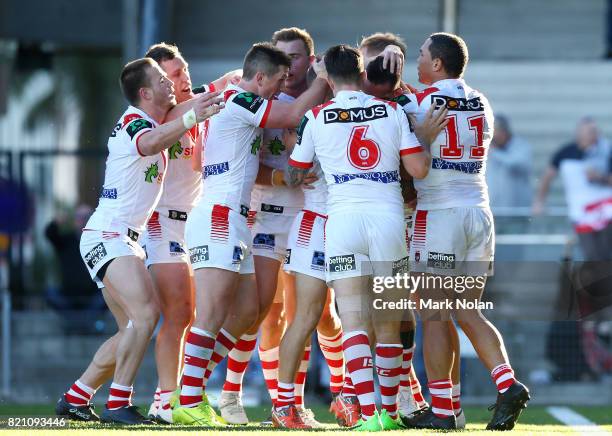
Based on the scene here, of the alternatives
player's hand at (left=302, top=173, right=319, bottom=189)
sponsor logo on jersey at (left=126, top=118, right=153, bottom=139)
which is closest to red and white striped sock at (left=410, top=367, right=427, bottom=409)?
player's hand at (left=302, top=173, right=319, bottom=189)

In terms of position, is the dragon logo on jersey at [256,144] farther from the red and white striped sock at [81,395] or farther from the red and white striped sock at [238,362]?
the red and white striped sock at [81,395]

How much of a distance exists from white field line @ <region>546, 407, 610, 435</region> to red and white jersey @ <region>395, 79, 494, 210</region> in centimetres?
182

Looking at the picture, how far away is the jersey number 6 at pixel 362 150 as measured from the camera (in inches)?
334

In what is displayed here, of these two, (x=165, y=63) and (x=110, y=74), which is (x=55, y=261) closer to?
(x=110, y=74)

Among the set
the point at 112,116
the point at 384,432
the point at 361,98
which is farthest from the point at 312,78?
the point at 112,116

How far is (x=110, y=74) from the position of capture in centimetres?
1856

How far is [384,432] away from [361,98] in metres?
2.10

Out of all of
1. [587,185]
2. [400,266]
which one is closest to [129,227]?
[400,266]

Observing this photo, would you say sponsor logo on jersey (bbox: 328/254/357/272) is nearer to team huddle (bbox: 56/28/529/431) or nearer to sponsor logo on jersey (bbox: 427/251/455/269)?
team huddle (bbox: 56/28/529/431)

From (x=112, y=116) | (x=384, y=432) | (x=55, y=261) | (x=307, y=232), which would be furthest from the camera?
(x=112, y=116)

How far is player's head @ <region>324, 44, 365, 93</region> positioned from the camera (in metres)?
8.62

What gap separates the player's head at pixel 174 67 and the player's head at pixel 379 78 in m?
1.53

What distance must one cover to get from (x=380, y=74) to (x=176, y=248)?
6.33ft

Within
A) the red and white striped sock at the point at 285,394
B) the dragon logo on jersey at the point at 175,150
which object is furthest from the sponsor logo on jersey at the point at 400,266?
the dragon logo on jersey at the point at 175,150
